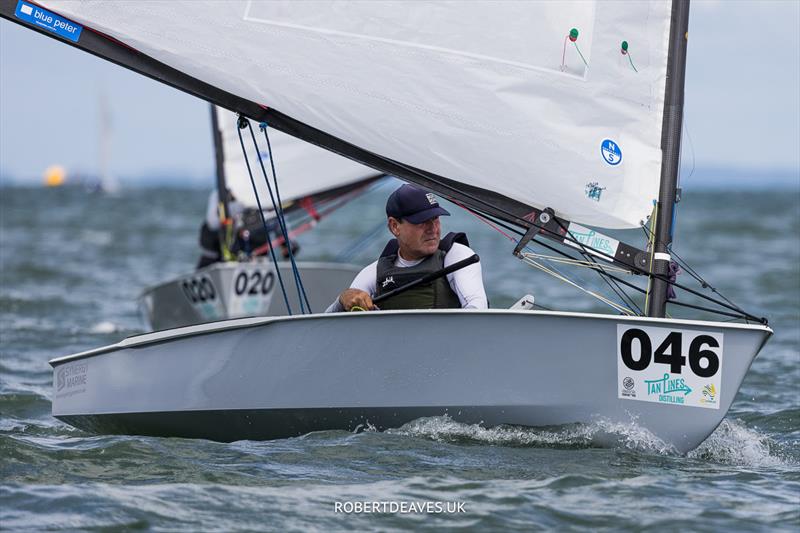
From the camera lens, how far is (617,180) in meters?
5.06

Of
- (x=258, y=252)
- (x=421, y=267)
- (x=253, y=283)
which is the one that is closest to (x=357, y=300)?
(x=421, y=267)

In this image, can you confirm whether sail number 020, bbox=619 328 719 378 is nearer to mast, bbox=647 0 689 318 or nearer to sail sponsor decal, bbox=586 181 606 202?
mast, bbox=647 0 689 318

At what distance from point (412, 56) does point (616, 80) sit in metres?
0.83

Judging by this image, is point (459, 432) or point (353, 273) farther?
point (353, 273)

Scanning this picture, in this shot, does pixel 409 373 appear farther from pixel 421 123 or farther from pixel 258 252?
pixel 258 252

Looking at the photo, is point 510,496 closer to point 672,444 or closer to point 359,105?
point 672,444

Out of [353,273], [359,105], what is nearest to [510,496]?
[359,105]

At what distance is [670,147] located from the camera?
16.6 feet

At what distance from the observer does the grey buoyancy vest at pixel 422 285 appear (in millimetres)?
5051

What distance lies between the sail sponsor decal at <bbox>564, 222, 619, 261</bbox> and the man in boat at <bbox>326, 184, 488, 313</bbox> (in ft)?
1.31

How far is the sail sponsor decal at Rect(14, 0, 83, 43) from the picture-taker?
4.84 m

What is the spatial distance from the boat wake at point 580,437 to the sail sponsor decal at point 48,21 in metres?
2.00

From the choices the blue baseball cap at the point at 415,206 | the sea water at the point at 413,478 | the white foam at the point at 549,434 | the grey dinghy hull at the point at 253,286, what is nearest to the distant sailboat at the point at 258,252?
the grey dinghy hull at the point at 253,286

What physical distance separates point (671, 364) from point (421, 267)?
1.09 m
